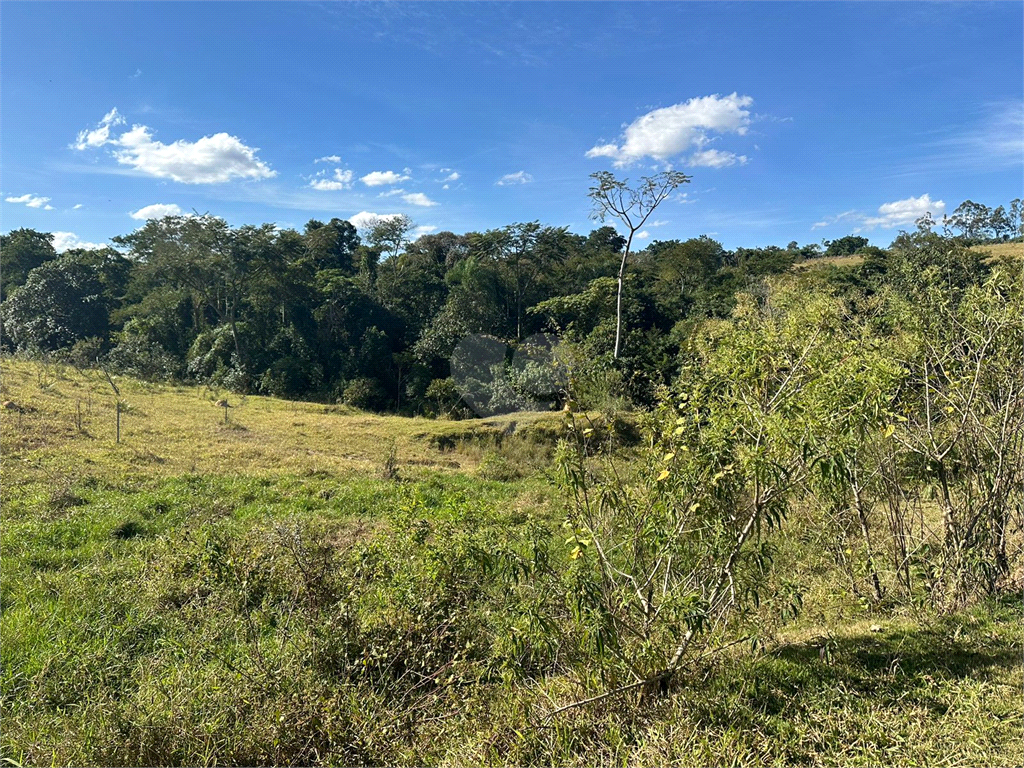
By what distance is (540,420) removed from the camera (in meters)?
14.1

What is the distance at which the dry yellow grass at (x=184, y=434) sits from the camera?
8.44 metres

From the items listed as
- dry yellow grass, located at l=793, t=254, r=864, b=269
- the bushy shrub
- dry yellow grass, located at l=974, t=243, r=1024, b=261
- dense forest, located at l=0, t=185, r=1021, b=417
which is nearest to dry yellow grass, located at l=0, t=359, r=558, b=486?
the bushy shrub

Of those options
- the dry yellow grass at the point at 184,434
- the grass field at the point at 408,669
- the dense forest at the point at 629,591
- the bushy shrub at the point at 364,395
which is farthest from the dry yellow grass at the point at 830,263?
the grass field at the point at 408,669

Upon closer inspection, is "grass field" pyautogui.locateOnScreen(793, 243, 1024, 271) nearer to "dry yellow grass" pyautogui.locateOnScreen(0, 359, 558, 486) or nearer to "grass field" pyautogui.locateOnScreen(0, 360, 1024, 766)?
"dry yellow grass" pyautogui.locateOnScreen(0, 359, 558, 486)

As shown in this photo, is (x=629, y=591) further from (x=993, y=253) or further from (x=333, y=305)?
(x=993, y=253)

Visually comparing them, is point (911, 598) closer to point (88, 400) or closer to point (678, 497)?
point (678, 497)

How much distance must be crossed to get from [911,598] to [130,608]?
531cm

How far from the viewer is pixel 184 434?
36.6 feet

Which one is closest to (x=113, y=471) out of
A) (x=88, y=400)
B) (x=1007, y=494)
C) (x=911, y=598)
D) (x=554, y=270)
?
(x=88, y=400)

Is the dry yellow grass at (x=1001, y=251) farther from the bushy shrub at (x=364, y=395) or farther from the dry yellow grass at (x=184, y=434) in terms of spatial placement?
the bushy shrub at (x=364, y=395)

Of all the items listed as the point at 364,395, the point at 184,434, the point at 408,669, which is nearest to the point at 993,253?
the point at 364,395

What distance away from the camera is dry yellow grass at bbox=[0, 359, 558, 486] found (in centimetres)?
844

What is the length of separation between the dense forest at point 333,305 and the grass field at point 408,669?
16018 mm

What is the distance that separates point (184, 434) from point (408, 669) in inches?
394
